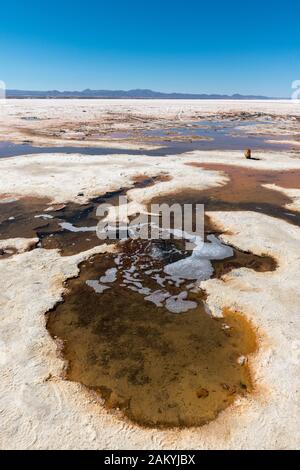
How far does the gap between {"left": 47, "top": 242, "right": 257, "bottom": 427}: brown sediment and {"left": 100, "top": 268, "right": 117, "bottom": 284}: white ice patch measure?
0.53 meters

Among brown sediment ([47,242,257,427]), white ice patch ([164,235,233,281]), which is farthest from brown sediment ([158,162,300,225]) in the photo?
brown sediment ([47,242,257,427])

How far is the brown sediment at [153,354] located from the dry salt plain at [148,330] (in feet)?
0.07

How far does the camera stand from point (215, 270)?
8938 mm

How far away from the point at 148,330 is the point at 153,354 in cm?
67

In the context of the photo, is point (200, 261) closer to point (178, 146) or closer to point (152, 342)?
point (152, 342)

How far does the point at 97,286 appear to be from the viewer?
8.30 meters

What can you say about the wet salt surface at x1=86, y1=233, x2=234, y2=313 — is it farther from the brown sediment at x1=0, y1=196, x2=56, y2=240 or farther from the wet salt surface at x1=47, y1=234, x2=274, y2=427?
the brown sediment at x1=0, y1=196, x2=56, y2=240

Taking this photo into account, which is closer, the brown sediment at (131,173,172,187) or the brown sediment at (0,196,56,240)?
the brown sediment at (0,196,56,240)

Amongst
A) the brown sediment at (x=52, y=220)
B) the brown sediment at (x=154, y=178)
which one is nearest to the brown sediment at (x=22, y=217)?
the brown sediment at (x=52, y=220)

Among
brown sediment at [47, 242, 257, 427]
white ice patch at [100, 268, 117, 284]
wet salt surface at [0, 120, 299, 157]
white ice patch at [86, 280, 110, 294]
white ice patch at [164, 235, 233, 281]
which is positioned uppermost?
wet salt surface at [0, 120, 299, 157]

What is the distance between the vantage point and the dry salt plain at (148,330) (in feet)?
16.0

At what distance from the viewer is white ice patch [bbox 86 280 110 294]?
321 inches

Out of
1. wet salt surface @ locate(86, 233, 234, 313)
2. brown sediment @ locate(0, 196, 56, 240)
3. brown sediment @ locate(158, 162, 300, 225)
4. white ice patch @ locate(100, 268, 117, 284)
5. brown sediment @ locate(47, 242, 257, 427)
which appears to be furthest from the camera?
brown sediment @ locate(158, 162, 300, 225)

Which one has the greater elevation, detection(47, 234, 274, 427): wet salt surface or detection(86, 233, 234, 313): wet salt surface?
detection(86, 233, 234, 313): wet salt surface
